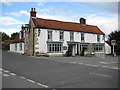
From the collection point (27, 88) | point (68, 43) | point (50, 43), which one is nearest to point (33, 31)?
point (50, 43)

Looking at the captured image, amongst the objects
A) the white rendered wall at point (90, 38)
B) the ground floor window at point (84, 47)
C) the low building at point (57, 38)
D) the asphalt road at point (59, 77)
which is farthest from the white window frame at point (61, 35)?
the asphalt road at point (59, 77)

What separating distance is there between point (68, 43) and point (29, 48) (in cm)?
836

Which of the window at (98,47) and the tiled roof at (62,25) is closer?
the tiled roof at (62,25)

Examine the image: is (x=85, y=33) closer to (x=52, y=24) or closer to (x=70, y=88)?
(x=52, y=24)

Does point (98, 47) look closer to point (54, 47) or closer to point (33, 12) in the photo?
point (54, 47)

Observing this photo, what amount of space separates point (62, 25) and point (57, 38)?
428 cm

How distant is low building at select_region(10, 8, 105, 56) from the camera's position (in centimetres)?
3172

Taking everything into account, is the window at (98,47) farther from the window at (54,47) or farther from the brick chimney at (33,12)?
the brick chimney at (33,12)

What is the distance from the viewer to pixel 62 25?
36.6 meters

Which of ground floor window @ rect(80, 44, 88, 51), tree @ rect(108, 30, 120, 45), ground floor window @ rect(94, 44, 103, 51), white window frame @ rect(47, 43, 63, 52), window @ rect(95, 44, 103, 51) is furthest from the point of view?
tree @ rect(108, 30, 120, 45)

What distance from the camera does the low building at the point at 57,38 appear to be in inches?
1249

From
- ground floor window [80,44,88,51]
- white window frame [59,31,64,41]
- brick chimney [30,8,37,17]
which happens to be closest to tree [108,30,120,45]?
ground floor window [80,44,88,51]

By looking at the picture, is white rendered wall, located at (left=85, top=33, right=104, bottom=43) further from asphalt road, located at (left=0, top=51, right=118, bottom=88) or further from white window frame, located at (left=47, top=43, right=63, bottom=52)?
asphalt road, located at (left=0, top=51, right=118, bottom=88)

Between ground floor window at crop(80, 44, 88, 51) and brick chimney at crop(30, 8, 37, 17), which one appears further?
ground floor window at crop(80, 44, 88, 51)
